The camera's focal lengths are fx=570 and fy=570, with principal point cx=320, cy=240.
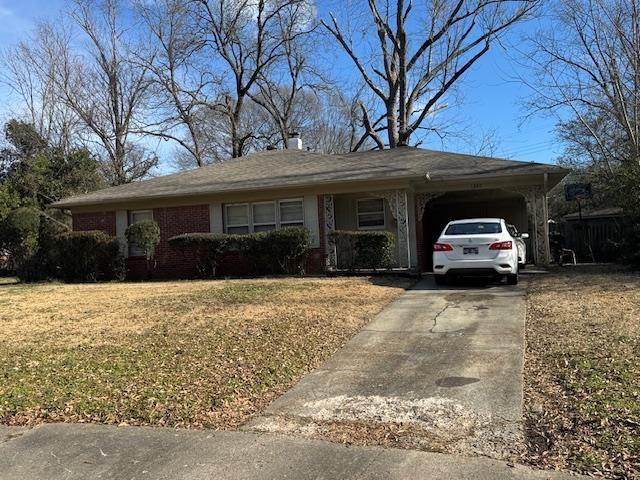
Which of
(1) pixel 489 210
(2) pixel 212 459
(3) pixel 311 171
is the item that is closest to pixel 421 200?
(3) pixel 311 171

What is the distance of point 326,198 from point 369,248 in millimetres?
2546

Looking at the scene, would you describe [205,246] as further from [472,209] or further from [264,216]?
[472,209]

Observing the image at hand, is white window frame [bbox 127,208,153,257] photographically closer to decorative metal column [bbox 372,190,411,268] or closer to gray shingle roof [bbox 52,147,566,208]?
gray shingle roof [bbox 52,147,566,208]

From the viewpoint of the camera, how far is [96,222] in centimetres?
1878

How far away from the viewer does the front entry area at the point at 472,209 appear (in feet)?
65.3

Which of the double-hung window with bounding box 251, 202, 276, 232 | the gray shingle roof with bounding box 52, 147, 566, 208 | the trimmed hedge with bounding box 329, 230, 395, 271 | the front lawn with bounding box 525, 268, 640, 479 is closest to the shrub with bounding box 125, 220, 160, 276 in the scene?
the gray shingle roof with bounding box 52, 147, 566, 208

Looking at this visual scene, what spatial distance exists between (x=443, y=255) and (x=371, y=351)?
586cm

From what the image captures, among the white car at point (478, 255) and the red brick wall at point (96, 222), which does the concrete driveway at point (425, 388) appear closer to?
the white car at point (478, 255)

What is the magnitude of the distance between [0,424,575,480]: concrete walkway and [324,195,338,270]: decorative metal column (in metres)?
11.6

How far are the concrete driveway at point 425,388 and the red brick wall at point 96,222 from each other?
12502mm

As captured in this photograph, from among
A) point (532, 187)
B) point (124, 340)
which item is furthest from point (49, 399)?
point (532, 187)

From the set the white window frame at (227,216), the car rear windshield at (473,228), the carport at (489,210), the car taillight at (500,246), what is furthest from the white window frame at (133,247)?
the car taillight at (500,246)

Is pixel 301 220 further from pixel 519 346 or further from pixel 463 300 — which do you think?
pixel 519 346

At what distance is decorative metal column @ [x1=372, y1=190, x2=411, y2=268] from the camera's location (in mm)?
15656
